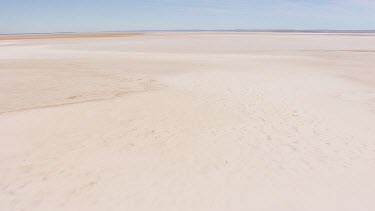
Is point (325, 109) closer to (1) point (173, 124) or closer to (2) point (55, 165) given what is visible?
(1) point (173, 124)

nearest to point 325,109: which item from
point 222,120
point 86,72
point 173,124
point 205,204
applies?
point 222,120

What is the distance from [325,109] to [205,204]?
6.23 meters

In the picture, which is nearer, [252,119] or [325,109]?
[252,119]

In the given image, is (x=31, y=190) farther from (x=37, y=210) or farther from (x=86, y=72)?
(x=86, y=72)

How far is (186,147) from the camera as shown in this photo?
6.45 m

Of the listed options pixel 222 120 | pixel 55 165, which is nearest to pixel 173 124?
pixel 222 120

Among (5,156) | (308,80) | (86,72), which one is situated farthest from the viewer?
(86,72)

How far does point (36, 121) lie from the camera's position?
8.04 metres

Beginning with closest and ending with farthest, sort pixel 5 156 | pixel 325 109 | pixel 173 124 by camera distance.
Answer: pixel 5 156 → pixel 173 124 → pixel 325 109

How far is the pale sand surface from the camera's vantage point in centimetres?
461

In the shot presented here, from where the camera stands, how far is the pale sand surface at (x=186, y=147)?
4.61 m

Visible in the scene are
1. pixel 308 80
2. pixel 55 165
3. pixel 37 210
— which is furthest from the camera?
pixel 308 80

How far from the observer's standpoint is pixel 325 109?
9.33 m

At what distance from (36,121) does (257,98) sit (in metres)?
6.53
